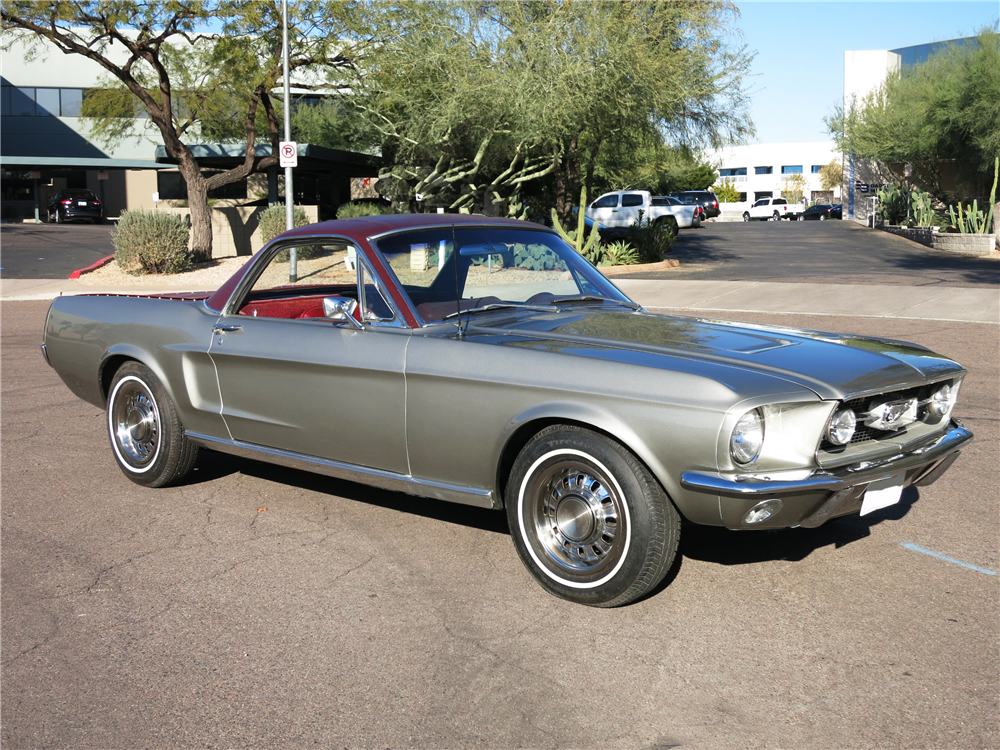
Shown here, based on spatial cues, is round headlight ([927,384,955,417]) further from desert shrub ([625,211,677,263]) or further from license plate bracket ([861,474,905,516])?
desert shrub ([625,211,677,263])

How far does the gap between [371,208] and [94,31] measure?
1004cm

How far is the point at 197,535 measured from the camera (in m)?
4.86

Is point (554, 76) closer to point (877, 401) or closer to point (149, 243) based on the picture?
point (149, 243)

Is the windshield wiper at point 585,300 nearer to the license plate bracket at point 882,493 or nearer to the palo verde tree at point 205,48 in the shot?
the license plate bracket at point 882,493

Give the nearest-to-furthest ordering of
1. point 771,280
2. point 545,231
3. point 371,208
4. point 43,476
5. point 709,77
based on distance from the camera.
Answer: point 545,231, point 43,476, point 771,280, point 709,77, point 371,208

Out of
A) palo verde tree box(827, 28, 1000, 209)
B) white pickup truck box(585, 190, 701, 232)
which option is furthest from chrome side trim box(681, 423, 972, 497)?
Answer: palo verde tree box(827, 28, 1000, 209)

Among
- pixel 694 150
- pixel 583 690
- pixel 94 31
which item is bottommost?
pixel 583 690

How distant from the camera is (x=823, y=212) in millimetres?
61281

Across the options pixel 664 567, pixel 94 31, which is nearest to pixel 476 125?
pixel 94 31

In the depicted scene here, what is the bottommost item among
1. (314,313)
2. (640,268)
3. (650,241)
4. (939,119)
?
(314,313)

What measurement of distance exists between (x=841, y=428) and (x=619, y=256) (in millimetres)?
20639

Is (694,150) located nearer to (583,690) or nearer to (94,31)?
(94,31)

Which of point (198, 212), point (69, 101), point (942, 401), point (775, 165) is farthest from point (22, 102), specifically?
point (775, 165)

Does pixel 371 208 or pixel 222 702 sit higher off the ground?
pixel 371 208
